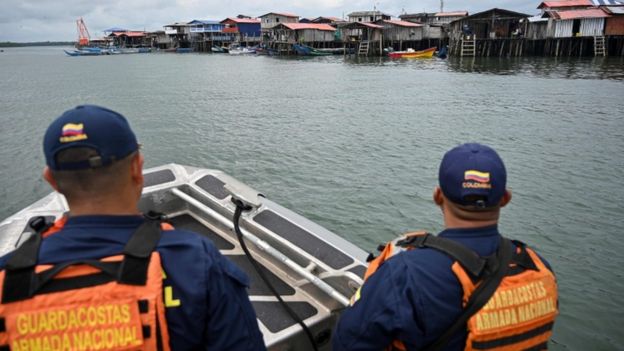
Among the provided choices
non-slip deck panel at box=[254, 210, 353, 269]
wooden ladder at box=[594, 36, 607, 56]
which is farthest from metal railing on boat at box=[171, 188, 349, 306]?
wooden ladder at box=[594, 36, 607, 56]

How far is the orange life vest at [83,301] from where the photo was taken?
1.47m

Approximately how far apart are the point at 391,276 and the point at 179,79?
38391 mm

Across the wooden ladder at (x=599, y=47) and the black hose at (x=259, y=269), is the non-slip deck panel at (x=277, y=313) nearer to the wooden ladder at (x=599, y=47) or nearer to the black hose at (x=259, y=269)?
the black hose at (x=259, y=269)

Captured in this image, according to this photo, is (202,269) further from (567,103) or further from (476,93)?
(476,93)

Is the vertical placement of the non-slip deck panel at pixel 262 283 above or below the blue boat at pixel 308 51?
below

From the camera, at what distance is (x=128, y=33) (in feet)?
388

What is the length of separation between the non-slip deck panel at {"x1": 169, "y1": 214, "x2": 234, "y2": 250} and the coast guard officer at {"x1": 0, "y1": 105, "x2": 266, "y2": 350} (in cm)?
247

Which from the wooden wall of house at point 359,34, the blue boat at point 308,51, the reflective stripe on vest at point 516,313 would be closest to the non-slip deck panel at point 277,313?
the reflective stripe on vest at point 516,313

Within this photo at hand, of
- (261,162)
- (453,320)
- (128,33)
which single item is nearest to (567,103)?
(261,162)

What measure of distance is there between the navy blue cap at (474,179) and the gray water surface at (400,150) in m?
4.55

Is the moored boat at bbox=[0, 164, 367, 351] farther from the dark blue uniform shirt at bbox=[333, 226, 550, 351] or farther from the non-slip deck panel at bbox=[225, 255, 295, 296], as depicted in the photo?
the dark blue uniform shirt at bbox=[333, 226, 550, 351]

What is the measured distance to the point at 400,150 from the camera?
44.9 feet

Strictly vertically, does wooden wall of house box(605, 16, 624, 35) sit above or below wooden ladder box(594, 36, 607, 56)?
above

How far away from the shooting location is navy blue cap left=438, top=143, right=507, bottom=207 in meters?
1.88
